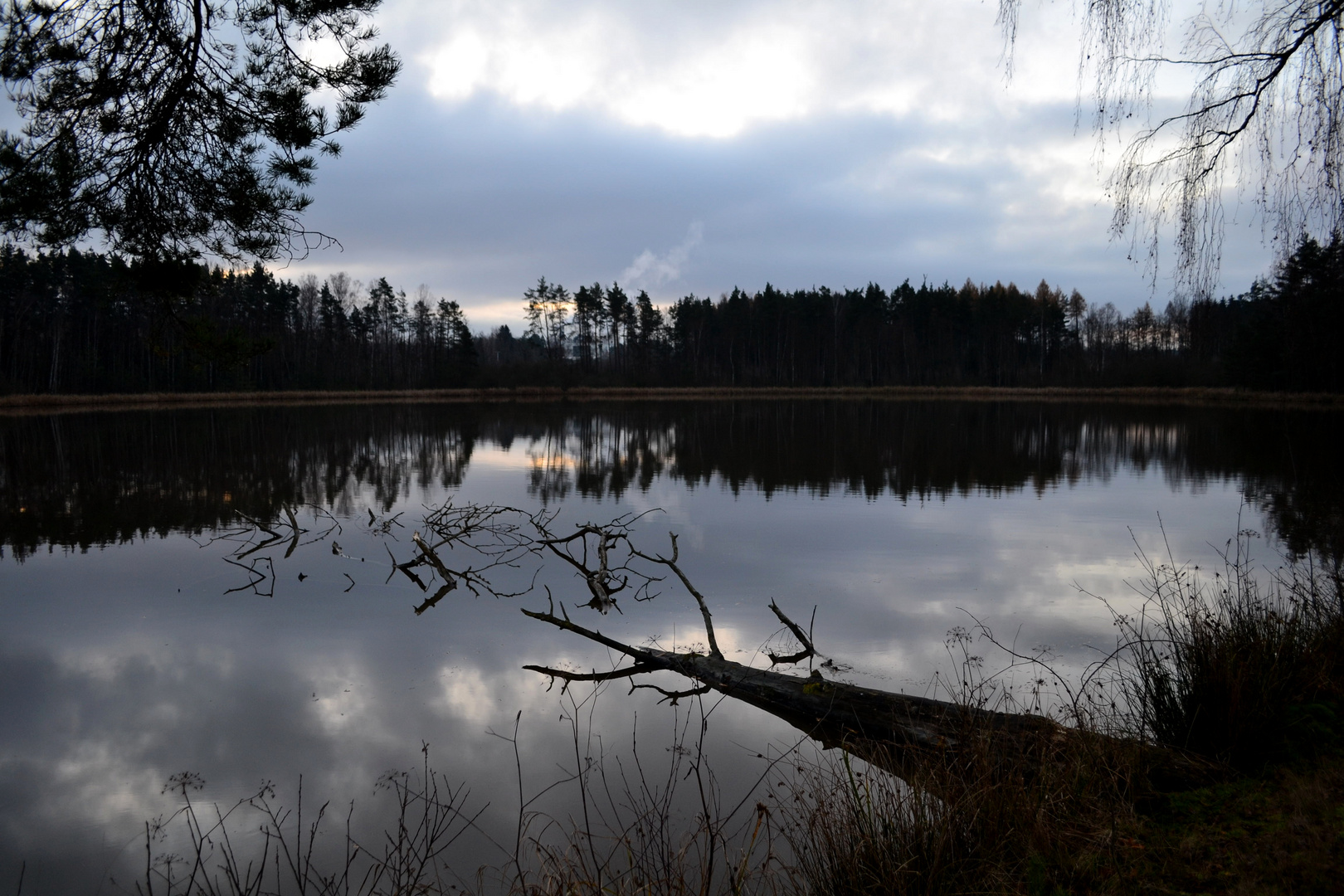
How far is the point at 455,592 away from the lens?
9.30 meters

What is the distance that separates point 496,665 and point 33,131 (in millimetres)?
4872

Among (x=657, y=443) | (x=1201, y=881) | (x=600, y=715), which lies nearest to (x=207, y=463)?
(x=657, y=443)

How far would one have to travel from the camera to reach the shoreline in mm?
46625

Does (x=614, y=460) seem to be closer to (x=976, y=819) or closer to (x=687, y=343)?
(x=976, y=819)

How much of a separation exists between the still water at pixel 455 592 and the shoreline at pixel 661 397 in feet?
95.4

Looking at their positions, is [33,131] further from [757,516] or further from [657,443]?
[657,443]

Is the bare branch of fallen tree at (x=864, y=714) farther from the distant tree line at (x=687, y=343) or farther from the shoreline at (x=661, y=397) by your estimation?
the distant tree line at (x=687, y=343)

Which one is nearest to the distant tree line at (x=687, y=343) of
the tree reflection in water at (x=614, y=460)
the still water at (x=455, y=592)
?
the tree reflection in water at (x=614, y=460)

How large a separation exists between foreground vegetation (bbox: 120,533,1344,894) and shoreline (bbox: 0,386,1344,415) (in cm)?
4634

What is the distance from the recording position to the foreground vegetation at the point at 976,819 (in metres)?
3.01

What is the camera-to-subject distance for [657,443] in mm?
26078

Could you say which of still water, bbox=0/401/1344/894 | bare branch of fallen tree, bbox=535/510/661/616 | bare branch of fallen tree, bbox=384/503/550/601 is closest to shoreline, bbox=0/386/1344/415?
still water, bbox=0/401/1344/894

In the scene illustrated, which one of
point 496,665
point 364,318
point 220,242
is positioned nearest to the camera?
point 220,242

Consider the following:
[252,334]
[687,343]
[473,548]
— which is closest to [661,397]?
[687,343]
